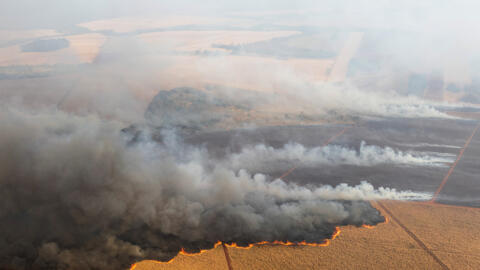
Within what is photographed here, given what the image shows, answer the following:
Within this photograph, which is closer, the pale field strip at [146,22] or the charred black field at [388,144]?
the charred black field at [388,144]

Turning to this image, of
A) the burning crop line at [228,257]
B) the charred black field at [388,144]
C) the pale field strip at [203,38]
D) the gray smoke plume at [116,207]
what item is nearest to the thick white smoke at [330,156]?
the charred black field at [388,144]

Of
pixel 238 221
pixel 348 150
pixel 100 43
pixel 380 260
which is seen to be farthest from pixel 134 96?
pixel 380 260

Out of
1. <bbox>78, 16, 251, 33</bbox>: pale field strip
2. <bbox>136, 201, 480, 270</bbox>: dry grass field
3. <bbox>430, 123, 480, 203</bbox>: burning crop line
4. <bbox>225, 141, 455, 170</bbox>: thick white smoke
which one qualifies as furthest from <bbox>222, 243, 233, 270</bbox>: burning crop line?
<bbox>78, 16, 251, 33</bbox>: pale field strip

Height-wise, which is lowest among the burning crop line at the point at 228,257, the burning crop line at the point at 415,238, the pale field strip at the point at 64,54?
the burning crop line at the point at 415,238

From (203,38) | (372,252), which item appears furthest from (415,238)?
(203,38)

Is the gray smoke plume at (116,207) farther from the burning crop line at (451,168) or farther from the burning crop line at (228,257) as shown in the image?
the burning crop line at (451,168)

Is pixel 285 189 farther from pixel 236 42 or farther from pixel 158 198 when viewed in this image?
pixel 236 42

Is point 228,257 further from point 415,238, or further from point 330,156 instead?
point 330,156
